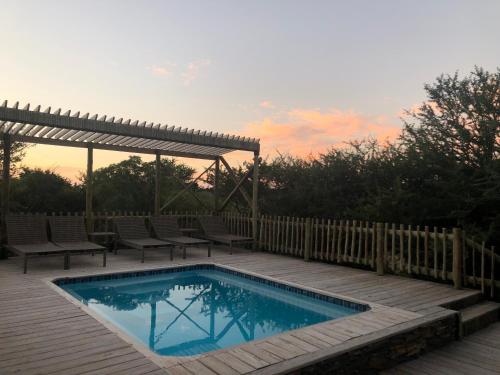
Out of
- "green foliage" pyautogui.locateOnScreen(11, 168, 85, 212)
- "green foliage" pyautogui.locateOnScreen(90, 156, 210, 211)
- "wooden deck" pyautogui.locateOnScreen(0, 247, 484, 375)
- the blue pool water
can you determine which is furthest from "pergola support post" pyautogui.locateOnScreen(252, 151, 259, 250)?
"green foliage" pyautogui.locateOnScreen(11, 168, 85, 212)

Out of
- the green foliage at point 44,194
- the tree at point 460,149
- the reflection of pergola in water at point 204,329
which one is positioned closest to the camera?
the reflection of pergola in water at point 204,329

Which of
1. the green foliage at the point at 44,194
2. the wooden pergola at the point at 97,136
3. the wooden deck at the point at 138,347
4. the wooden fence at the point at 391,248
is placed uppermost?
the wooden pergola at the point at 97,136

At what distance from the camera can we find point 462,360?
4180 millimetres

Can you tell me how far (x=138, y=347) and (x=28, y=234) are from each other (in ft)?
19.3

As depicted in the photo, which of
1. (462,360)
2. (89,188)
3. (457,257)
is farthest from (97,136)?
(462,360)

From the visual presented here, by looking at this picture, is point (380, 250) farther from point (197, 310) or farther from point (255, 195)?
point (255, 195)

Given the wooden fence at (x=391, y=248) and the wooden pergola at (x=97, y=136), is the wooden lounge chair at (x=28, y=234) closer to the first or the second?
the wooden pergola at (x=97, y=136)

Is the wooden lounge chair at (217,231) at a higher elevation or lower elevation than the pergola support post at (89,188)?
lower

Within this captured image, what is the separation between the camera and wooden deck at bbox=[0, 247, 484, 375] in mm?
3195

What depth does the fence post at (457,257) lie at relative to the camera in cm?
636

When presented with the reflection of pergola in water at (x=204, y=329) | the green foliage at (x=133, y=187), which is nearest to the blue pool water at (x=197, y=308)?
the reflection of pergola in water at (x=204, y=329)

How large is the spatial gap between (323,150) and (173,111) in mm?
5602

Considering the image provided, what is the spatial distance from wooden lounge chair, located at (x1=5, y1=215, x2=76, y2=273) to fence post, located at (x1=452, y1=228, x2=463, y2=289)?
725 centimetres

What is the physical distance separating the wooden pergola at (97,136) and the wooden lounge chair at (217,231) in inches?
28.0
